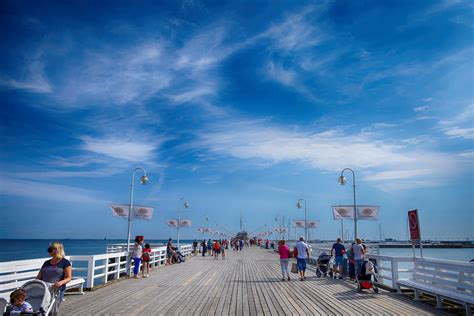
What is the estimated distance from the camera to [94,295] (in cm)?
1155

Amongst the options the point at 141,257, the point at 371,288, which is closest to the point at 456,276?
the point at 371,288

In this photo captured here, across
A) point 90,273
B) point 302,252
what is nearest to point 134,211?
point 90,273

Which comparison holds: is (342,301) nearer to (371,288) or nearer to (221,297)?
(371,288)

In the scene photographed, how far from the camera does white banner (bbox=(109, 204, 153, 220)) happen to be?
20083 millimetres

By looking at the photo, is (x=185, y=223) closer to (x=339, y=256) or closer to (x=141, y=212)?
(x=141, y=212)

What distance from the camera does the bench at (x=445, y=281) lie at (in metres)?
Answer: 8.56

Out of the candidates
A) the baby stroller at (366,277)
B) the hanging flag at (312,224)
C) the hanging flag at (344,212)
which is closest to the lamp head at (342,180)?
the hanging flag at (344,212)

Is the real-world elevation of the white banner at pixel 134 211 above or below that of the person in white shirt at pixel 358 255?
above

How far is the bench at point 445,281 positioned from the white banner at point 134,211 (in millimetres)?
13603

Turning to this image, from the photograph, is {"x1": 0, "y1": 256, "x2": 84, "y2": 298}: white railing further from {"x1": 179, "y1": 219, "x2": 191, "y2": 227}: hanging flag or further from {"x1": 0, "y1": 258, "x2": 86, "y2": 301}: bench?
{"x1": 179, "y1": 219, "x2": 191, "y2": 227}: hanging flag

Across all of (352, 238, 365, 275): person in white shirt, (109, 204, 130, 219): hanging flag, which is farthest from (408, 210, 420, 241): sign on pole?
(109, 204, 130, 219): hanging flag

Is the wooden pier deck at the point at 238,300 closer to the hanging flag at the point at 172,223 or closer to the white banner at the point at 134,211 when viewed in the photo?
the white banner at the point at 134,211

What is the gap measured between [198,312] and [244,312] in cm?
112

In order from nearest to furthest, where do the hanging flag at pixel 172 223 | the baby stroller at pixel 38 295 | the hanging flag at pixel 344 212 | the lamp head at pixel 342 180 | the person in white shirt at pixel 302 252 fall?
the baby stroller at pixel 38 295, the person in white shirt at pixel 302 252, the hanging flag at pixel 344 212, the lamp head at pixel 342 180, the hanging flag at pixel 172 223
